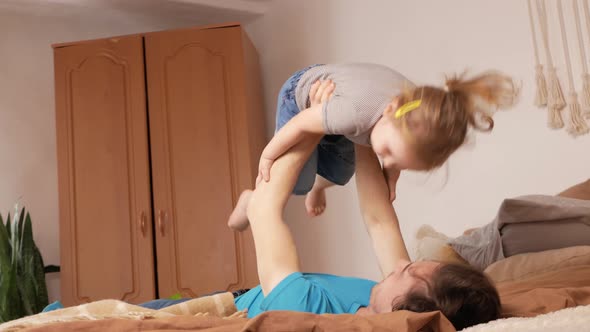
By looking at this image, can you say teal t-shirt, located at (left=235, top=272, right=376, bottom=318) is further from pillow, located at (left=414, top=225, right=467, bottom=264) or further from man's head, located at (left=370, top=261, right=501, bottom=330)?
pillow, located at (left=414, top=225, right=467, bottom=264)

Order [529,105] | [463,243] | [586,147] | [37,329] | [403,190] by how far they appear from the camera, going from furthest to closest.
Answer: [403,190] < [529,105] < [586,147] < [463,243] < [37,329]

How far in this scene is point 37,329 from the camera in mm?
1097

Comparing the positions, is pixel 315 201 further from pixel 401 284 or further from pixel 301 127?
pixel 401 284

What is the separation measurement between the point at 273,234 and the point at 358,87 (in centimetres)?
39

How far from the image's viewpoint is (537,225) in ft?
7.32

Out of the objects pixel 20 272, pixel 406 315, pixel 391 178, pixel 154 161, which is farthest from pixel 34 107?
pixel 406 315

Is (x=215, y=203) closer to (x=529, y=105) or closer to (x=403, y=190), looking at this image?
(x=403, y=190)

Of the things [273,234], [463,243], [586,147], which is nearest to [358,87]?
[273,234]

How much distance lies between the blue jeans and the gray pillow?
0.59m

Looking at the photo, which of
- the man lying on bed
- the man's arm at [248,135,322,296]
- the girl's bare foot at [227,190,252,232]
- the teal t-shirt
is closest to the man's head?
the man lying on bed

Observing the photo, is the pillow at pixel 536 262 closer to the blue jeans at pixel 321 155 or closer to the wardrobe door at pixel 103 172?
the blue jeans at pixel 321 155

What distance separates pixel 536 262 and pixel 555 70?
1188 mm

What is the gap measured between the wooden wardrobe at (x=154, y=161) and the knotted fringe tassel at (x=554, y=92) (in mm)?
1761

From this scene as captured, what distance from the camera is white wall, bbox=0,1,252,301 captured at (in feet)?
14.1
